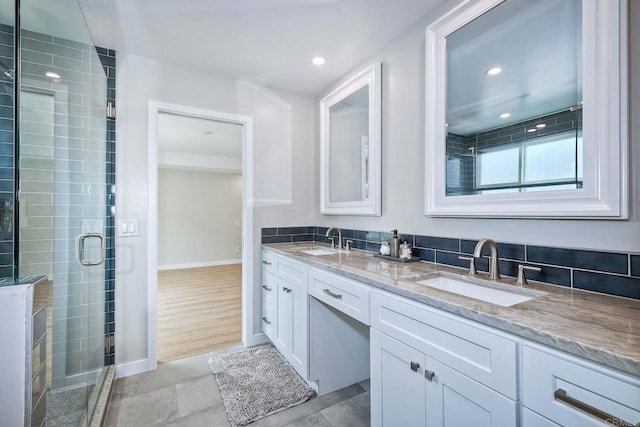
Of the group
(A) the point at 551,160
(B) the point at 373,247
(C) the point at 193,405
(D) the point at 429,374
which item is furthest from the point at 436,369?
(C) the point at 193,405

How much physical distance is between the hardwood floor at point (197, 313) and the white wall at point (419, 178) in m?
1.69

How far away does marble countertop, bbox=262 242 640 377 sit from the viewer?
2.07 ft

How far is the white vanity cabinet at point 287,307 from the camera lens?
1.88m

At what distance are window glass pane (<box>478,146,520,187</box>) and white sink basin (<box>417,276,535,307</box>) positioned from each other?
506mm

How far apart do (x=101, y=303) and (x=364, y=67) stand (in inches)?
103

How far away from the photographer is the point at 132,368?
213cm

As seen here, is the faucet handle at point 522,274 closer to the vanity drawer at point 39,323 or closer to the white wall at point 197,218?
the vanity drawer at point 39,323

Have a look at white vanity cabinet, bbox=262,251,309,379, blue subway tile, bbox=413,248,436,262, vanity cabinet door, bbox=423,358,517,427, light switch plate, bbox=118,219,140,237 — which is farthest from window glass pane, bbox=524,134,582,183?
light switch plate, bbox=118,219,140,237

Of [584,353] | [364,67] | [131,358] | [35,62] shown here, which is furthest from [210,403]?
[364,67]

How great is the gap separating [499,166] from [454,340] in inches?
35.0

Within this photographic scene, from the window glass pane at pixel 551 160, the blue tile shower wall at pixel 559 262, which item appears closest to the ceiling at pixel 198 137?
the blue tile shower wall at pixel 559 262

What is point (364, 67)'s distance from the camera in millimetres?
2248

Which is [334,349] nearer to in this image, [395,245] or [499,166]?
[395,245]

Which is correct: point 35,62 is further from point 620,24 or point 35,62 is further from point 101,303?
point 620,24
